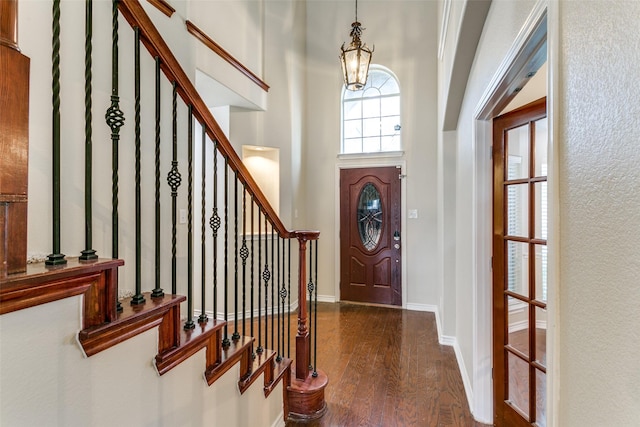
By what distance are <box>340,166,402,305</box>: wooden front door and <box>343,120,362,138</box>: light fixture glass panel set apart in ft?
1.79

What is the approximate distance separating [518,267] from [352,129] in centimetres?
329

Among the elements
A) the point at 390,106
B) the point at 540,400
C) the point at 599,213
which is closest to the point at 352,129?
the point at 390,106

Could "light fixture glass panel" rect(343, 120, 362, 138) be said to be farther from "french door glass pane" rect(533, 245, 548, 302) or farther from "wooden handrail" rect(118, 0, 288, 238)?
"french door glass pane" rect(533, 245, 548, 302)

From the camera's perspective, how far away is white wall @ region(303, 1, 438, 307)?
4141mm

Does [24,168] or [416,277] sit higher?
[24,168]

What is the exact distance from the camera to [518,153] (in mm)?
1729

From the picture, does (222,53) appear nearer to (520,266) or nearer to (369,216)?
(369,216)

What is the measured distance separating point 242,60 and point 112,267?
10.7 ft

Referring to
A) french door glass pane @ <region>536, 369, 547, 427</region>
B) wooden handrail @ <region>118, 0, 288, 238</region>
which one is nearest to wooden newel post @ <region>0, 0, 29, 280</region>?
wooden handrail @ <region>118, 0, 288, 238</region>

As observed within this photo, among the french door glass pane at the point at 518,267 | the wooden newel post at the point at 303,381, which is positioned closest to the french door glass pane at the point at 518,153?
the french door glass pane at the point at 518,267

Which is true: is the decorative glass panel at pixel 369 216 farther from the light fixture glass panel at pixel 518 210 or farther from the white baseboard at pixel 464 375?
the light fixture glass panel at pixel 518 210

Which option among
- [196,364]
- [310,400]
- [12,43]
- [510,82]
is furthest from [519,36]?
[310,400]

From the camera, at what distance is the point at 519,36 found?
1.09 metres

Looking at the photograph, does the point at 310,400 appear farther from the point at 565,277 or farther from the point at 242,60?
the point at 242,60
